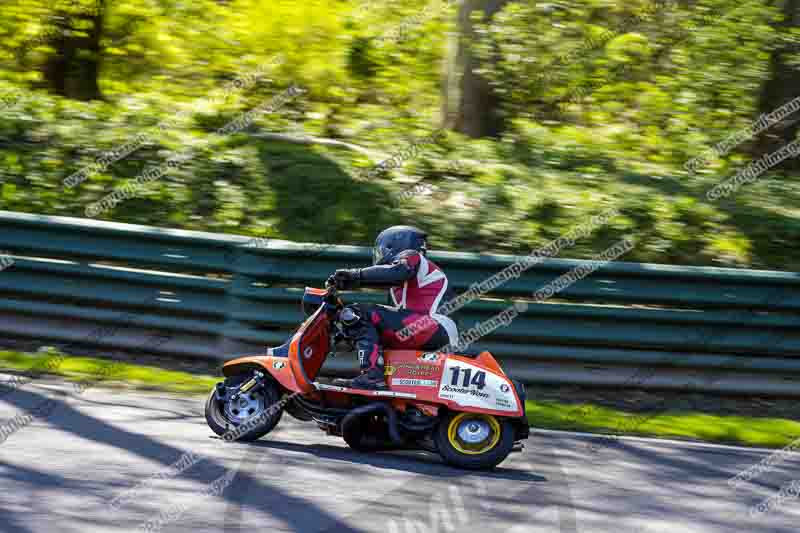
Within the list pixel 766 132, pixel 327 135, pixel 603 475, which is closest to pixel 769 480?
pixel 603 475

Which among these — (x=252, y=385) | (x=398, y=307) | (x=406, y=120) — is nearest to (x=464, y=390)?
(x=398, y=307)

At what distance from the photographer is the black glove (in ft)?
24.8

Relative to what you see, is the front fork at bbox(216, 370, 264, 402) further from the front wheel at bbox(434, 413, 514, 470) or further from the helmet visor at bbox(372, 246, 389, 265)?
the front wheel at bbox(434, 413, 514, 470)

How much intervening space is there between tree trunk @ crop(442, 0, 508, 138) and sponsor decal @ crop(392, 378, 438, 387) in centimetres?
671

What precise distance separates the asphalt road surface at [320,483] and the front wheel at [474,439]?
0.11 m

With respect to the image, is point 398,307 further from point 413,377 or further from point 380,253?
point 413,377

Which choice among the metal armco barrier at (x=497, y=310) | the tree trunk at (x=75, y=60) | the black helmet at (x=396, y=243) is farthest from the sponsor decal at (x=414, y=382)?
the tree trunk at (x=75, y=60)

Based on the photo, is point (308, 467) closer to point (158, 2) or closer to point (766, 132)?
point (766, 132)

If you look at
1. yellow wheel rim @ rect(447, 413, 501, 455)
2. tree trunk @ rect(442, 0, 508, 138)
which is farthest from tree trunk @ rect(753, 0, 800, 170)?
yellow wheel rim @ rect(447, 413, 501, 455)

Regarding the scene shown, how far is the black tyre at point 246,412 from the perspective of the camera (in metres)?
7.63

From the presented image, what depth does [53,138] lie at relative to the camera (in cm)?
1298

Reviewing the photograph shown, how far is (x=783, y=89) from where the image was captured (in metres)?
13.8

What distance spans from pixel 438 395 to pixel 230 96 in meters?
10.1

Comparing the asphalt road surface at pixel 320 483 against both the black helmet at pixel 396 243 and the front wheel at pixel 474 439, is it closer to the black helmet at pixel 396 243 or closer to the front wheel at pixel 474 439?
the front wheel at pixel 474 439
